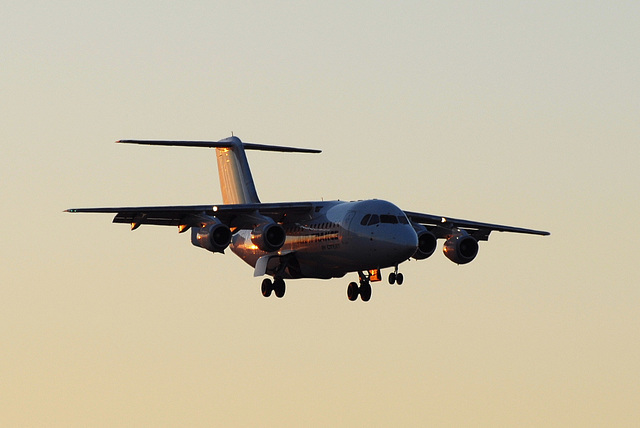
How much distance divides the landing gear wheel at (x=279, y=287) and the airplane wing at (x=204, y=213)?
2339mm

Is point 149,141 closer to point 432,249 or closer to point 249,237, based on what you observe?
point 249,237

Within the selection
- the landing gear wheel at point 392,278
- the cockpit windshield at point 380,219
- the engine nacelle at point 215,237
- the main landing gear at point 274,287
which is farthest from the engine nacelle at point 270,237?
the landing gear wheel at point 392,278

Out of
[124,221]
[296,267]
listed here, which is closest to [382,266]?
[296,267]

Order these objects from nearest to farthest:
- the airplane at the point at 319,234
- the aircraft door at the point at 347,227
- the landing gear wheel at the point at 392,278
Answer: the airplane at the point at 319,234 < the aircraft door at the point at 347,227 < the landing gear wheel at the point at 392,278

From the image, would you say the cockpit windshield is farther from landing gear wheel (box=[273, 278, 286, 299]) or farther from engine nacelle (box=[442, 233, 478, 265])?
landing gear wheel (box=[273, 278, 286, 299])

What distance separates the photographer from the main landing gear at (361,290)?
49.2 meters

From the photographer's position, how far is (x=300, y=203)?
160 feet

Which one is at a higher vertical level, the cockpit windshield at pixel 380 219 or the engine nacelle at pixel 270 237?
the cockpit windshield at pixel 380 219

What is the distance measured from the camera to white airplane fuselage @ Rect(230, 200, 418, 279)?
44.4m

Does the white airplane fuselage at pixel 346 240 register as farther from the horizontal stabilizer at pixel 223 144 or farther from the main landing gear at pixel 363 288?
the horizontal stabilizer at pixel 223 144

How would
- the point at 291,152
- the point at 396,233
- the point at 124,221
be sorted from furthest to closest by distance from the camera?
the point at 291,152 → the point at 124,221 → the point at 396,233

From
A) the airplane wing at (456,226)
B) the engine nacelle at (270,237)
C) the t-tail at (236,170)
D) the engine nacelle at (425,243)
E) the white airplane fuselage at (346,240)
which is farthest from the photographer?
the t-tail at (236,170)

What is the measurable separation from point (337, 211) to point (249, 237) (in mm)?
5446

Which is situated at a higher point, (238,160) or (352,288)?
(238,160)
